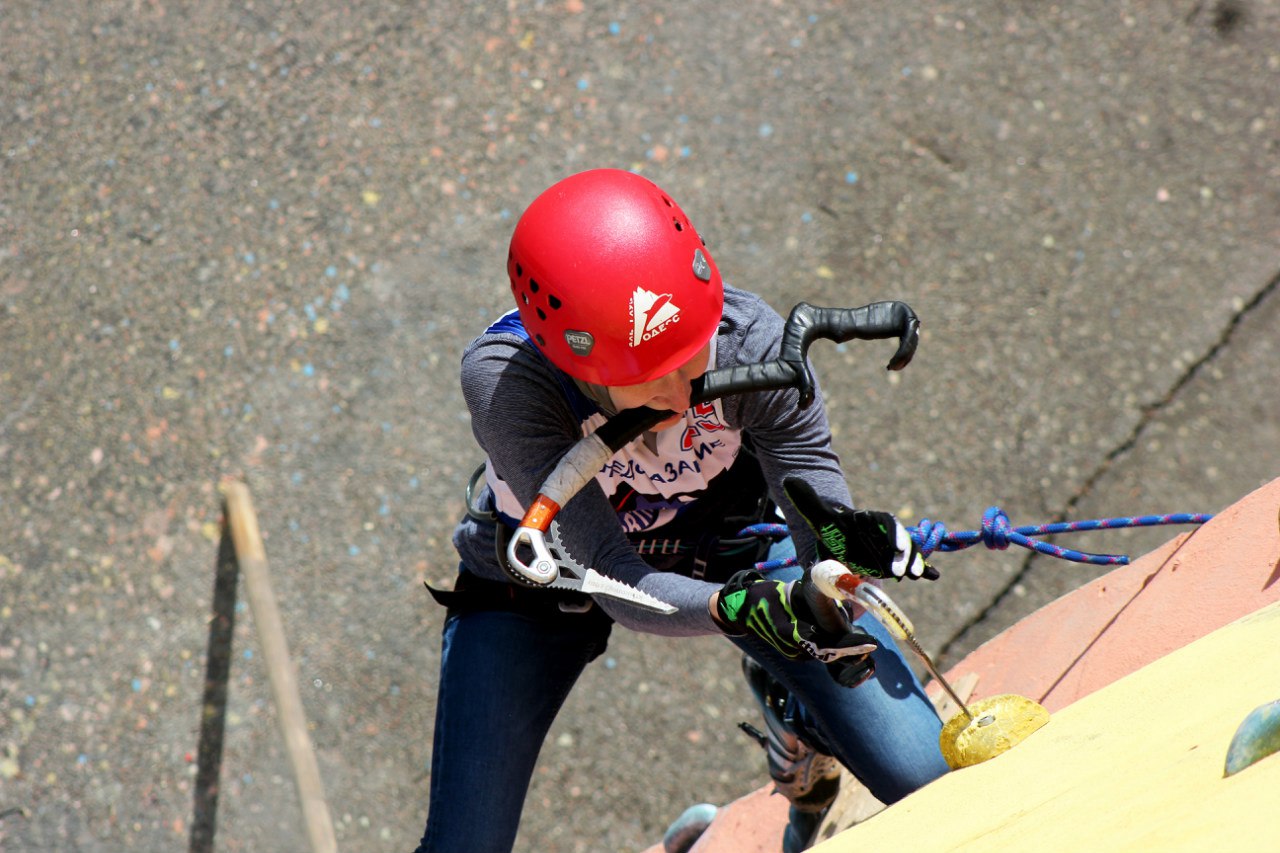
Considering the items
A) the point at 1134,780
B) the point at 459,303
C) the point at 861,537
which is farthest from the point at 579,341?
the point at 459,303

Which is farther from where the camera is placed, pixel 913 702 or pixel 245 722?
pixel 245 722

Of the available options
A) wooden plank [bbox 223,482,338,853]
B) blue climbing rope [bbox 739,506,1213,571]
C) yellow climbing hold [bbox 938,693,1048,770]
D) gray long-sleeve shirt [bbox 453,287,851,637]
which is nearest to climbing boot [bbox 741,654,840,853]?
blue climbing rope [bbox 739,506,1213,571]

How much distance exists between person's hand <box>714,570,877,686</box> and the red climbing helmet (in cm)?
43

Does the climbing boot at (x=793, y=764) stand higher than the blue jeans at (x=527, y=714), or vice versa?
the blue jeans at (x=527, y=714)

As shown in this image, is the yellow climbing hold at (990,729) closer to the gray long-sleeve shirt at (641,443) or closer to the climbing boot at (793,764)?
the gray long-sleeve shirt at (641,443)

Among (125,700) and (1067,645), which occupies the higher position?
(1067,645)

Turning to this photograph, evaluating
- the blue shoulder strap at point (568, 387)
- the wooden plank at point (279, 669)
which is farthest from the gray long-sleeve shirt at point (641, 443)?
the wooden plank at point (279, 669)

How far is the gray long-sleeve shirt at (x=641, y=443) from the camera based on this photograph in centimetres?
224

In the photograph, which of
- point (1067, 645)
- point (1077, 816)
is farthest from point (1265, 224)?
point (1077, 816)

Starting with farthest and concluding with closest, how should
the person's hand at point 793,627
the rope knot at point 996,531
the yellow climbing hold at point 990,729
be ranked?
1. the rope knot at point 996,531
2. the person's hand at point 793,627
3. the yellow climbing hold at point 990,729

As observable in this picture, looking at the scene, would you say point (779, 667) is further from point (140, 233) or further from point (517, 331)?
point (140, 233)

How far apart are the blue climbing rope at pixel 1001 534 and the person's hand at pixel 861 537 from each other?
39cm

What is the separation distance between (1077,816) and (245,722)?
9.26 ft

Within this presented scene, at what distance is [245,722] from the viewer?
11.8 ft
